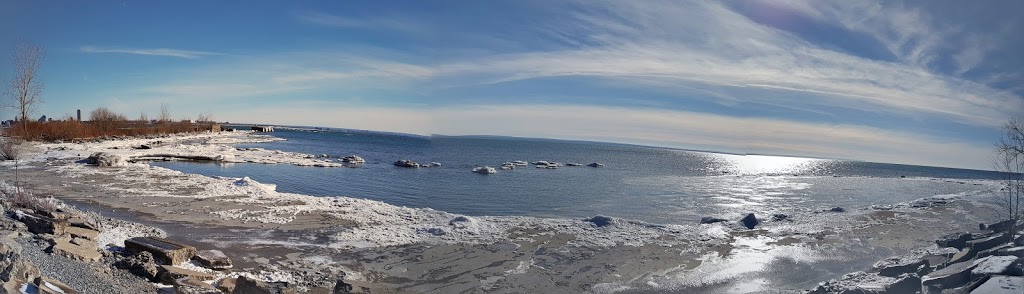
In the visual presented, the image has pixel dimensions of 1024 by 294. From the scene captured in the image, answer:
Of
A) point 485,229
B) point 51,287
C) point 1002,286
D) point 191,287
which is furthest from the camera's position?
point 485,229

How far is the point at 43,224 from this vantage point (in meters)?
8.48

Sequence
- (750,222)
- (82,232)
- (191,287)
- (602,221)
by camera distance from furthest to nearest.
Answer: (750,222) → (602,221) → (82,232) → (191,287)

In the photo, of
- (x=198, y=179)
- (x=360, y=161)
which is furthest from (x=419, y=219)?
(x=360, y=161)

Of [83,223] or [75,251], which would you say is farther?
[83,223]

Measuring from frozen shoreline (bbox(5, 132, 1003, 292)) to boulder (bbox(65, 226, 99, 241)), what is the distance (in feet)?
7.51

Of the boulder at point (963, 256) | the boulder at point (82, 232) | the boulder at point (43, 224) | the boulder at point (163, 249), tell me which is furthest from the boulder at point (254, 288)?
the boulder at point (963, 256)

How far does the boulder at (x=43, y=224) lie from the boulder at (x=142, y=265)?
206 cm

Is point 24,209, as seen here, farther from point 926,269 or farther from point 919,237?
point 919,237

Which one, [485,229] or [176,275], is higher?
[176,275]

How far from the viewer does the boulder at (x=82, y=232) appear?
8195 millimetres

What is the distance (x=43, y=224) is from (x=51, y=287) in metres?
4.33

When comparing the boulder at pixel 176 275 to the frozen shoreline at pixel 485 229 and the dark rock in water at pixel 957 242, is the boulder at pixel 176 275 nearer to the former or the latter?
the frozen shoreline at pixel 485 229

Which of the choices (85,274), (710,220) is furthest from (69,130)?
(710,220)

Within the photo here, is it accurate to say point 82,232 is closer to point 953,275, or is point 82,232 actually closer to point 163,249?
point 163,249
